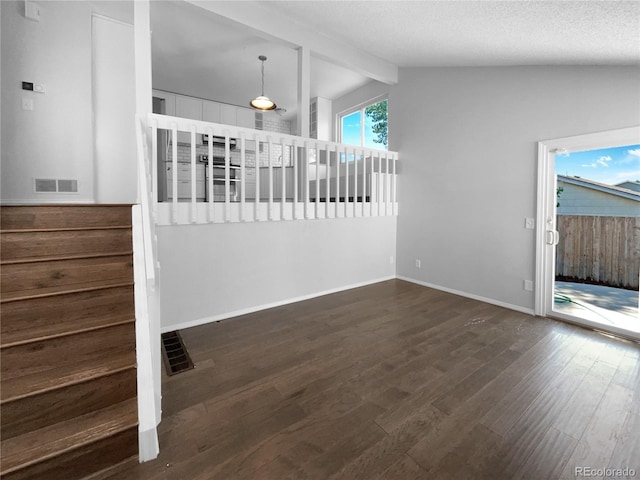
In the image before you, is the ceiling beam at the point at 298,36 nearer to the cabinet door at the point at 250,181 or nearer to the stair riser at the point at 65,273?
the stair riser at the point at 65,273

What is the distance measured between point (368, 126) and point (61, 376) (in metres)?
6.52

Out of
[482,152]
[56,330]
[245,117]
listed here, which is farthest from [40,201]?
[482,152]

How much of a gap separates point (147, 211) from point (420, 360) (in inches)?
→ 87.7

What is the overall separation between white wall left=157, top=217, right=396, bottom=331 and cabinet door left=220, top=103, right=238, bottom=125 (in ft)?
15.9

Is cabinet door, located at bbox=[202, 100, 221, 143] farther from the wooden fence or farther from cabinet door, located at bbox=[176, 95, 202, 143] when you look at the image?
the wooden fence

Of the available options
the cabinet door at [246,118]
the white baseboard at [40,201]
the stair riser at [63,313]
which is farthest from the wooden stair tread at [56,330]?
the cabinet door at [246,118]

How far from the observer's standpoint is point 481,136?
3.83 metres

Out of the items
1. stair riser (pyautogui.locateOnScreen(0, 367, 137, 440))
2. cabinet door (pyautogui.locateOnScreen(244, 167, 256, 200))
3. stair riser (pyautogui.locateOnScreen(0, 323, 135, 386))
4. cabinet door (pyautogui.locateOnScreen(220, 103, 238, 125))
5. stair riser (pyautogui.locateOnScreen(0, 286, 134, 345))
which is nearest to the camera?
stair riser (pyautogui.locateOnScreen(0, 367, 137, 440))

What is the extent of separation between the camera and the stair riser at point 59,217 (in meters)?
2.35

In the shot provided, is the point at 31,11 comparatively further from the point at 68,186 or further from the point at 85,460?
the point at 85,460

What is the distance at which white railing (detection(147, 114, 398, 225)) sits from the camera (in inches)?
116

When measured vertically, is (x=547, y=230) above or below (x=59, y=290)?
above

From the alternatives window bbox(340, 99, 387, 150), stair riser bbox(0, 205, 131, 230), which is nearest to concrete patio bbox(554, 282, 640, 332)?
window bbox(340, 99, 387, 150)

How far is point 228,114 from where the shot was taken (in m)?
7.40
